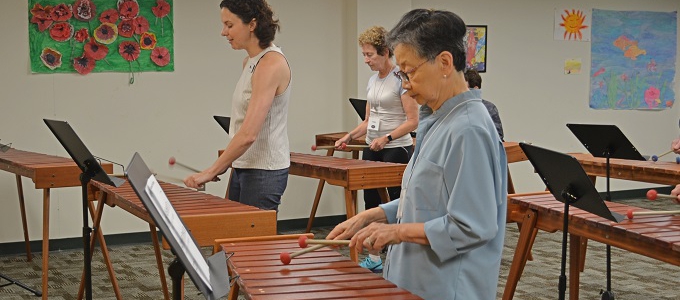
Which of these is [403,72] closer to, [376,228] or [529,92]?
[376,228]

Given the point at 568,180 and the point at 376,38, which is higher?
the point at 376,38

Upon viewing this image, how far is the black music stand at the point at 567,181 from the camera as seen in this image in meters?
3.20

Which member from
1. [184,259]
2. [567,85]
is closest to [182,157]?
[567,85]

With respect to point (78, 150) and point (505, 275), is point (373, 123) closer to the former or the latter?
point (505, 275)

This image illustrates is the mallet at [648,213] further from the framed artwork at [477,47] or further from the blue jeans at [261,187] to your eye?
the framed artwork at [477,47]

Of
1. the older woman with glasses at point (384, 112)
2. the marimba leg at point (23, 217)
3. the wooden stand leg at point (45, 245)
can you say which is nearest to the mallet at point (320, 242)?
the wooden stand leg at point (45, 245)

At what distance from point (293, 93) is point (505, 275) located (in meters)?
2.57

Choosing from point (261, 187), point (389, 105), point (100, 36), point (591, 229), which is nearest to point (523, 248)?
point (591, 229)

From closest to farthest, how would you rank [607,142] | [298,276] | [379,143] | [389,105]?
[298,276] < [607,142] < [379,143] < [389,105]

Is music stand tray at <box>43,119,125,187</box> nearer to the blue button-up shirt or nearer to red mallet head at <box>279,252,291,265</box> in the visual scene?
red mallet head at <box>279,252,291,265</box>

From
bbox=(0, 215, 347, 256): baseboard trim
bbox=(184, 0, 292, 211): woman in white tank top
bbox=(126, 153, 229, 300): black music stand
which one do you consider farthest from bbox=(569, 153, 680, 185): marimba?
A: bbox=(126, 153, 229, 300): black music stand

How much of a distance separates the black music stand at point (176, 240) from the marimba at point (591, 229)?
1802 mm

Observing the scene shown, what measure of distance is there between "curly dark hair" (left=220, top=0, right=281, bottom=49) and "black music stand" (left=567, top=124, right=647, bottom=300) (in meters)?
1.94

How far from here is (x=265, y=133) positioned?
379 cm
